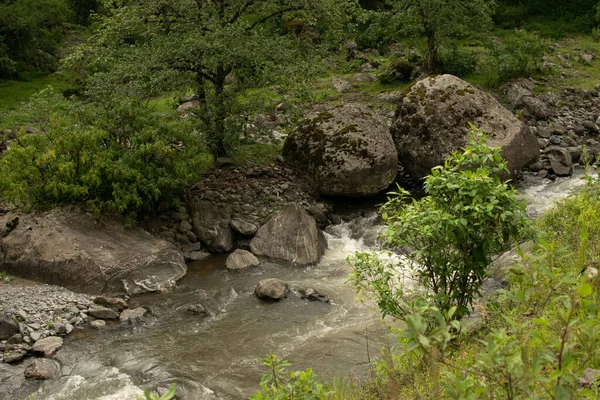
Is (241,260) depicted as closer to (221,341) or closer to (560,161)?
(221,341)

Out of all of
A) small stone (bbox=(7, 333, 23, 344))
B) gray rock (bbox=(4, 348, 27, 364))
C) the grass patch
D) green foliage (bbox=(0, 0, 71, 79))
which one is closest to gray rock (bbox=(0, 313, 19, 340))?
small stone (bbox=(7, 333, 23, 344))

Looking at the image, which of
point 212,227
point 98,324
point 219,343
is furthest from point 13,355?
point 212,227

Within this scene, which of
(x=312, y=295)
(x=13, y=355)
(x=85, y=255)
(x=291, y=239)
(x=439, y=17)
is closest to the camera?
(x=13, y=355)

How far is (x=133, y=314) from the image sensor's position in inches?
418

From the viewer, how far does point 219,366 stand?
29.2 ft

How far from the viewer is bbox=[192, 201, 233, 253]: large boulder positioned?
45.0 ft

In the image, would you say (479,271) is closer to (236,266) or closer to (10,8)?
(236,266)

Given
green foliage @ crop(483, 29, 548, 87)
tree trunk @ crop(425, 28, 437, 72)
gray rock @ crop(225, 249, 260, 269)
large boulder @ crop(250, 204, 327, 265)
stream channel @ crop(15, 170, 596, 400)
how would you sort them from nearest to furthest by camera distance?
stream channel @ crop(15, 170, 596, 400), gray rock @ crop(225, 249, 260, 269), large boulder @ crop(250, 204, 327, 265), green foliage @ crop(483, 29, 548, 87), tree trunk @ crop(425, 28, 437, 72)

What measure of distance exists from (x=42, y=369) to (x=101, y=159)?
199 inches

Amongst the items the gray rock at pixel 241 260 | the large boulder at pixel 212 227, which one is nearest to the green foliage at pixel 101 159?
the large boulder at pixel 212 227

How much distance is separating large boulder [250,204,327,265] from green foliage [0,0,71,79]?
1954 centimetres

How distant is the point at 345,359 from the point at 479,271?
3561 mm

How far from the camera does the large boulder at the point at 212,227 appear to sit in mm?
13727

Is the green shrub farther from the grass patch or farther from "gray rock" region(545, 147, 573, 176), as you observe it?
the grass patch
